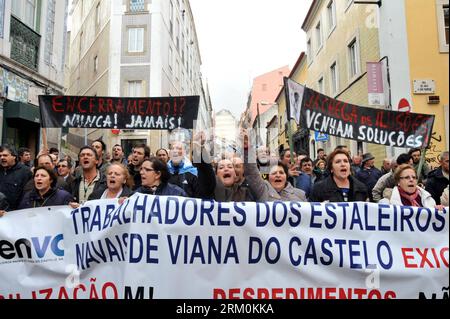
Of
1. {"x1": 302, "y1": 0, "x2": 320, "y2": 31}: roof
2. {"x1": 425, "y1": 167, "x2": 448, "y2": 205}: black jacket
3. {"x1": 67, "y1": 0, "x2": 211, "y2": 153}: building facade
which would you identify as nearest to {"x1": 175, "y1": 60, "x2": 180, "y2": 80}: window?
{"x1": 67, "y1": 0, "x2": 211, "y2": 153}: building facade

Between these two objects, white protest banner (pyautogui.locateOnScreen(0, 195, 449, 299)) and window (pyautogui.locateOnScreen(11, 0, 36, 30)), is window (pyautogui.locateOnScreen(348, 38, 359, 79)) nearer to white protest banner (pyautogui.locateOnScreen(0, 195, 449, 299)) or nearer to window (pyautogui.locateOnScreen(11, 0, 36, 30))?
window (pyautogui.locateOnScreen(11, 0, 36, 30))

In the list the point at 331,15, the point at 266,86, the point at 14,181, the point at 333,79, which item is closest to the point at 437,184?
the point at 14,181

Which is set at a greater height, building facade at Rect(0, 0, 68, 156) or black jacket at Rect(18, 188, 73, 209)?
building facade at Rect(0, 0, 68, 156)

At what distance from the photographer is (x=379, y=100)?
12203mm

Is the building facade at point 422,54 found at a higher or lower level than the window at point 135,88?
lower

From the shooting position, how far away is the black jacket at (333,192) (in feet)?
13.2

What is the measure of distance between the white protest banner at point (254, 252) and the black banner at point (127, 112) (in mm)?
2655

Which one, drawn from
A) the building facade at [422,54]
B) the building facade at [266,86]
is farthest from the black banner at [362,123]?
the building facade at [266,86]

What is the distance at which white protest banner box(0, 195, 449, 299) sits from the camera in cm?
301

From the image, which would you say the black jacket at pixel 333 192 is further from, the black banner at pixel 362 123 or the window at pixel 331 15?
the window at pixel 331 15

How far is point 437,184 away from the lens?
5.24 metres

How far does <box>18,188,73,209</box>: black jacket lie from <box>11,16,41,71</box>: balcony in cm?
933

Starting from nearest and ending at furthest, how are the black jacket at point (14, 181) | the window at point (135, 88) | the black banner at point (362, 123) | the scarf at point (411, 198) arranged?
the scarf at point (411, 198) < the black jacket at point (14, 181) < the black banner at point (362, 123) < the window at point (135, 88)
